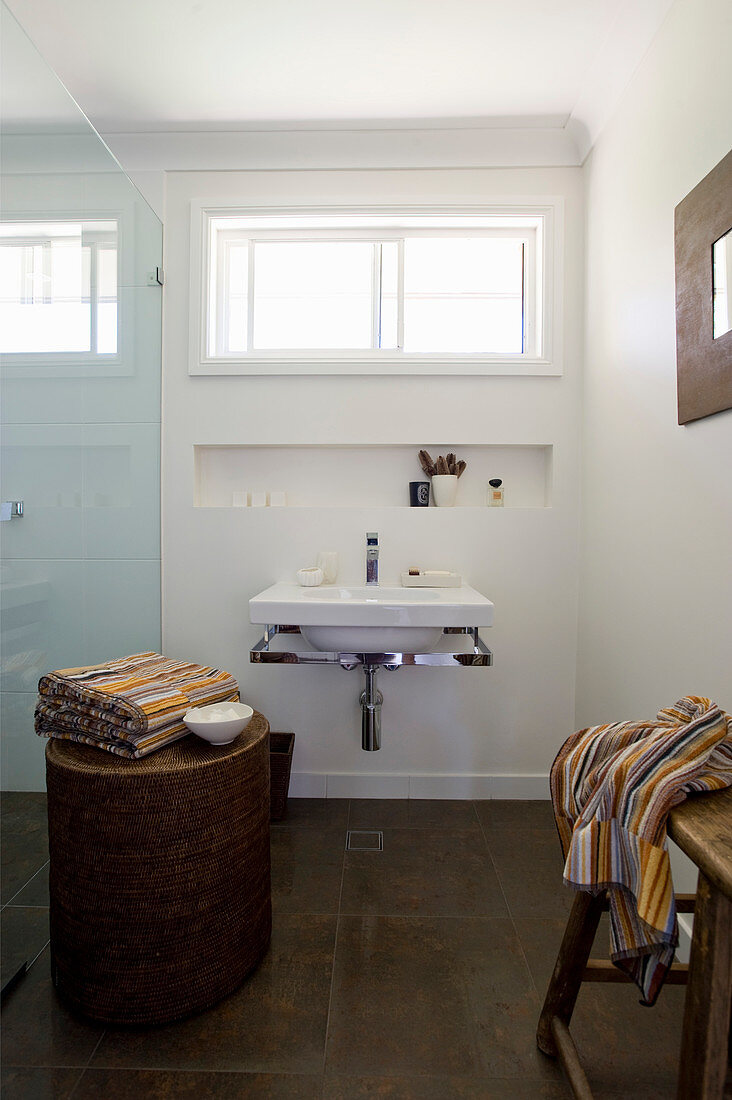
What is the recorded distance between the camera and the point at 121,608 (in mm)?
2074

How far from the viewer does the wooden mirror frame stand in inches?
52.1

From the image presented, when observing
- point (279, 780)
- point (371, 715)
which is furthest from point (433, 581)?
point (279, 780)

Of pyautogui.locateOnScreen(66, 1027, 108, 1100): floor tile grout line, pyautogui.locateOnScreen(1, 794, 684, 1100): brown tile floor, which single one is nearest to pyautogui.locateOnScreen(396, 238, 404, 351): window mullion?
pyautogui.locateOnScreen(1, 794, 684, 1100): brown tile floor

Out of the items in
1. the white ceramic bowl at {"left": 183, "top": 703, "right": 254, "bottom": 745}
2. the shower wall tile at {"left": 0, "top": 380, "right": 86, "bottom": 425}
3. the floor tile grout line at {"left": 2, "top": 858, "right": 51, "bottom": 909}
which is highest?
the shower wall tile at {"left": 0, "top": 380, "right": 86, "bottom": 425}

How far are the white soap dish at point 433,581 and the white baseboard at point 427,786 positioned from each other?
76 centimetres

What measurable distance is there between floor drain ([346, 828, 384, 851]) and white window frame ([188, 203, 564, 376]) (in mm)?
1659

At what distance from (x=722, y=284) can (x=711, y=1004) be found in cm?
132

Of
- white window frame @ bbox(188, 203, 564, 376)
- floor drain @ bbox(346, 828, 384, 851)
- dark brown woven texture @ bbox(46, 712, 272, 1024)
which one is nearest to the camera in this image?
dark brown woven texture @ bbox(46, 712, 272, 1024)

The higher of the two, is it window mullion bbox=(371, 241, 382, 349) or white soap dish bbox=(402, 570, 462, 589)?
window mullion bbox=(371, 241, 382, 349)

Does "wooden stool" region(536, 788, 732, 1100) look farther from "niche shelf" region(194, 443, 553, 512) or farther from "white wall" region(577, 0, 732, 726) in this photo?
"niche shelf" region(194, 443, 553, 512)

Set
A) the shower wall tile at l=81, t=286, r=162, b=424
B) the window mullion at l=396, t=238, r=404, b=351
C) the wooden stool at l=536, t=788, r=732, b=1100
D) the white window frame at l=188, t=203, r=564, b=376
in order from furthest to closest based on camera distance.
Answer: the window mullion at l=396, t=238, r=404, b=351 → the white window frame at l=188, t=203, r=564, b=376 → the shower wall tile at l=81, t=286, r=162, b=424 → the wooden stool at l=536, t=788, r=732, b=1100

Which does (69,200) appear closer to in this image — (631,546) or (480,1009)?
(631,546)

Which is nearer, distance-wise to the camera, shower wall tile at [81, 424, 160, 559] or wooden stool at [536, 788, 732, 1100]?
wooden stool at [536, 788, 732, 1100]

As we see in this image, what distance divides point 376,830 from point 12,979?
44.0 inches
